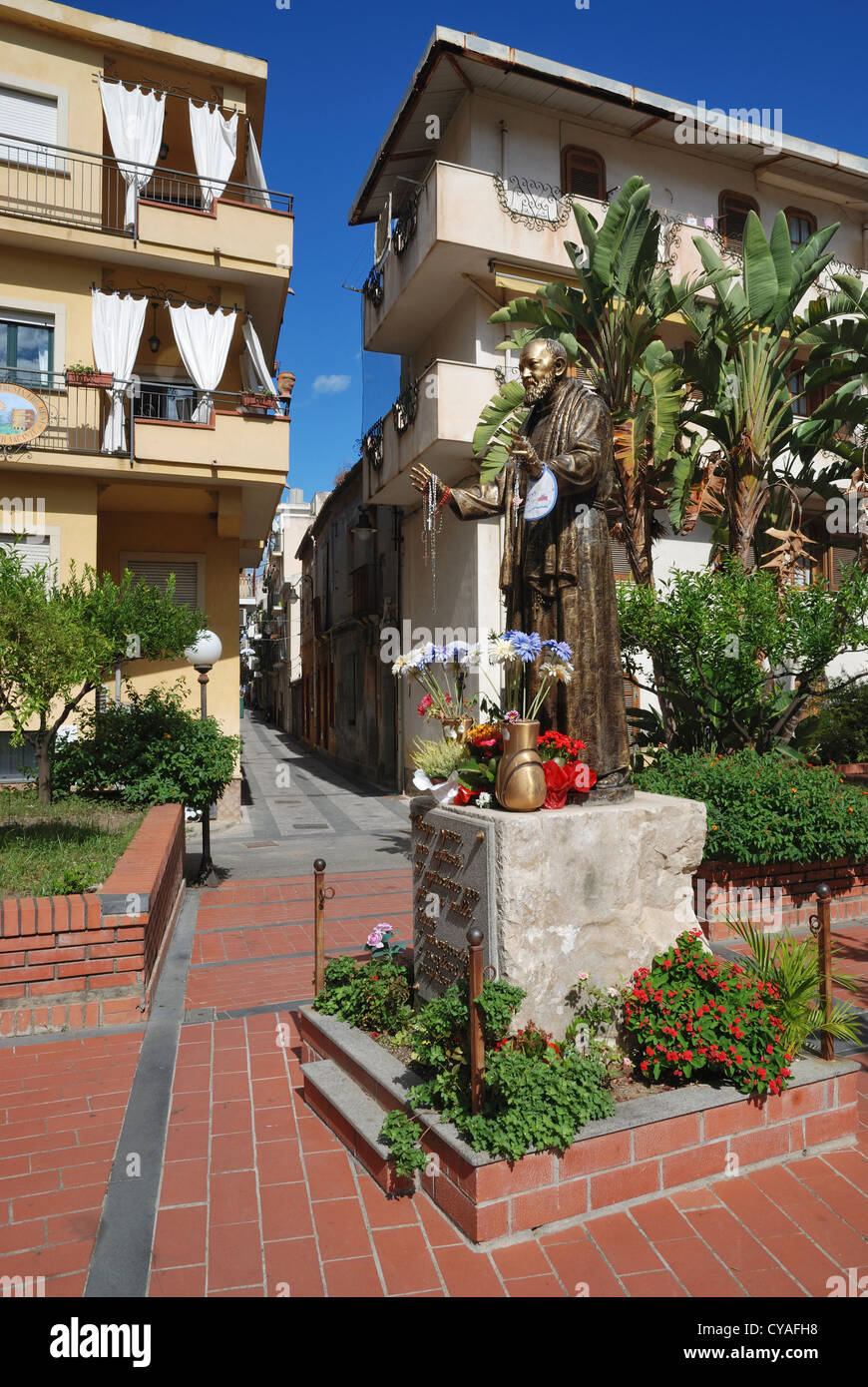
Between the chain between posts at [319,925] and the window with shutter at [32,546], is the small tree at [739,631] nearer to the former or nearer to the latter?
the chain between posts at [319,925]

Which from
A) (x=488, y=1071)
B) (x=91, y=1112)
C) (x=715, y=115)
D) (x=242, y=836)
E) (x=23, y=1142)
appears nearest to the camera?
(x=488, y=1071)

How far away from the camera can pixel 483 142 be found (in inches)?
561

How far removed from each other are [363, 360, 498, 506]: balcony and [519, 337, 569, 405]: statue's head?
8.93 metres

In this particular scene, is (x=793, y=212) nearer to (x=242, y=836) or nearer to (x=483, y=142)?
(x=483, y=142)

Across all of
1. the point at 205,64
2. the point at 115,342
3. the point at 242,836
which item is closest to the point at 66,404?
the point at 115,342

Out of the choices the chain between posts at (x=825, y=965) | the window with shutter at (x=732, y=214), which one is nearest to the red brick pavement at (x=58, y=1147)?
the chain between posts at (x=825, y=965)

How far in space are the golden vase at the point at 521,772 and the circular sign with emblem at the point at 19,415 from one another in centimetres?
1056

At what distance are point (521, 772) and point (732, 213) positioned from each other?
665 inches

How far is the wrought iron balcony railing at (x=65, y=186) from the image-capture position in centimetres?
1247

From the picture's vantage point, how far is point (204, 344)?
43.6 feet

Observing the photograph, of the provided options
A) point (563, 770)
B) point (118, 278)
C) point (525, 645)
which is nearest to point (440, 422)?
point (118, 278)

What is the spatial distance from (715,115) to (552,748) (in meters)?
15.6

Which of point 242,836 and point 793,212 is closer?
point 242,836

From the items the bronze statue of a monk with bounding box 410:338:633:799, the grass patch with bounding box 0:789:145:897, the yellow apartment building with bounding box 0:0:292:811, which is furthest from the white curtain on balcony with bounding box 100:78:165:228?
the bronze statue of a monk with bounding box 410:338:633:799
